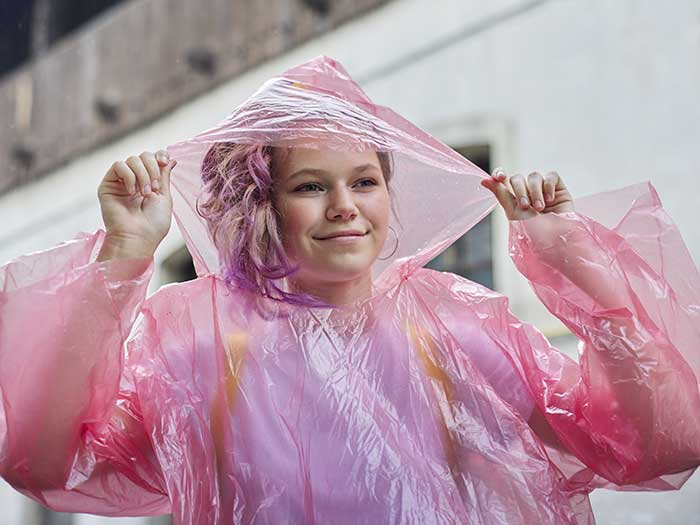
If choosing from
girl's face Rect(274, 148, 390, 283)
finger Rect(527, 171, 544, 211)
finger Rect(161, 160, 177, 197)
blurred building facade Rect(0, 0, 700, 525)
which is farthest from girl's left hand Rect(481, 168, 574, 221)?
blurred building facade Rect(0, 0, 700, 525)

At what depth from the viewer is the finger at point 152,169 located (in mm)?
1254

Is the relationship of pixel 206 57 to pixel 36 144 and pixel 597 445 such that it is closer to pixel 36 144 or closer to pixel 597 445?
pixel 36 144

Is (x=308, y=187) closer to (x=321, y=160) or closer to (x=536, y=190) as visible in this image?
(x=321, y=160)

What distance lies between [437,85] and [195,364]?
2426mm

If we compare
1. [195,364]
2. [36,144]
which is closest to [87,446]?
[195,364]

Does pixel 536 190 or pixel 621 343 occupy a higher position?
pixel 536 190

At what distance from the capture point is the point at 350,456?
4.00 feet

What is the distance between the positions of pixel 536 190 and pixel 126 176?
0.43 m

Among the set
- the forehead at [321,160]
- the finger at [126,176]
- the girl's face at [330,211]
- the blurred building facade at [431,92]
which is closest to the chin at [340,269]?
the girl's face at [330,211]

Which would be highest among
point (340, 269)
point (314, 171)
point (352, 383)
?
point (314, 171)

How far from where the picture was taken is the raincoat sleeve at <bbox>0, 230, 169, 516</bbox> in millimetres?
1185

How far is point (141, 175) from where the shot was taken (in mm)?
1242

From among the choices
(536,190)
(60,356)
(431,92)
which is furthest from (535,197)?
(431,92)

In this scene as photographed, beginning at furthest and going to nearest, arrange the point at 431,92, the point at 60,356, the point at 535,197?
the point at 431,92
the point at 535,197
the point at 60,356
